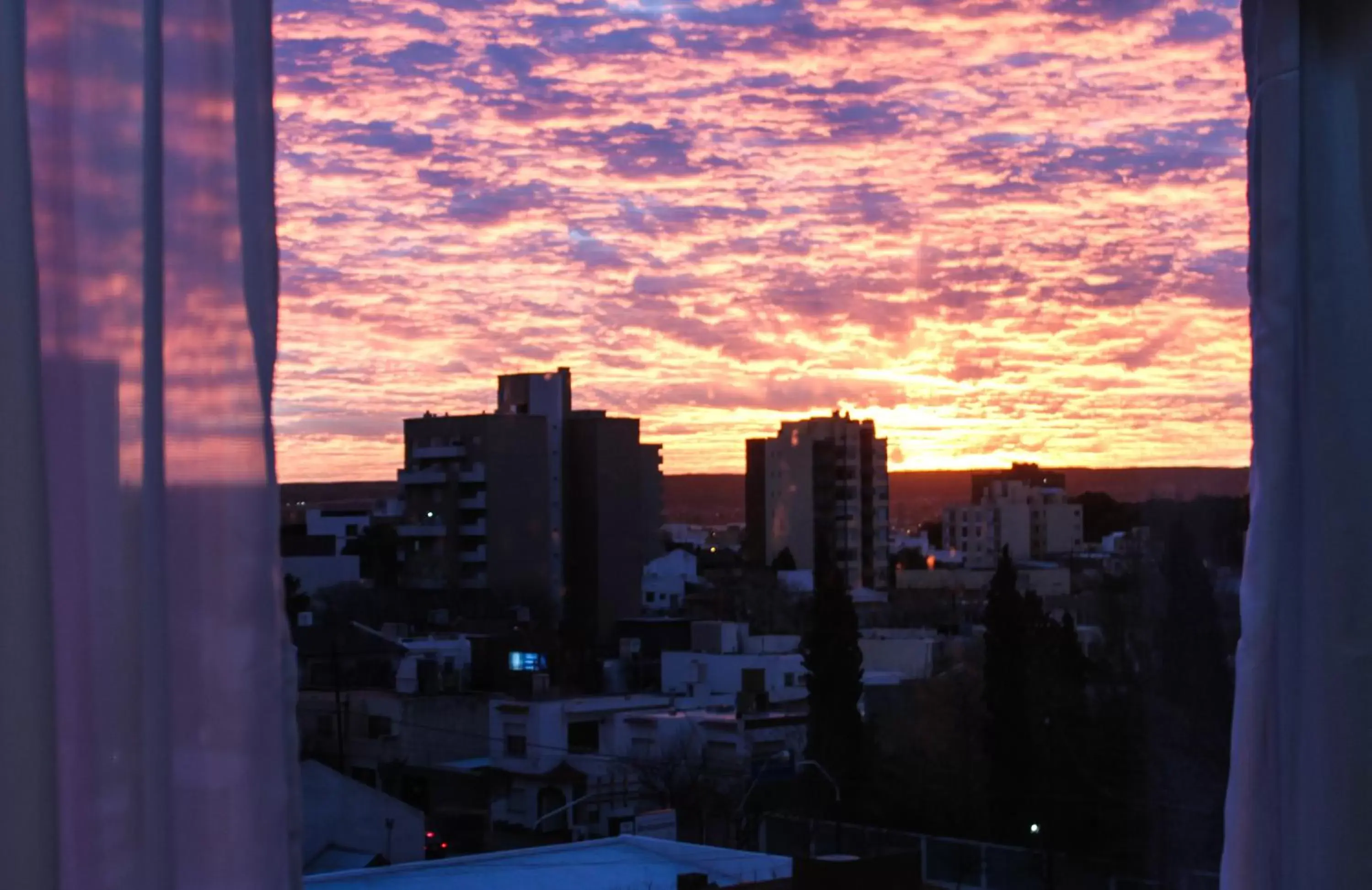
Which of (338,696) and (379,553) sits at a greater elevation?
(379,553)

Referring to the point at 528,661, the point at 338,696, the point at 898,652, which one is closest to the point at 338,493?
the point at 338,696

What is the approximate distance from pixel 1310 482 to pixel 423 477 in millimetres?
1280

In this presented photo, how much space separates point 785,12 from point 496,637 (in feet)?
3.88

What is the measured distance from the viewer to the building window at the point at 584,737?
2.10 meters

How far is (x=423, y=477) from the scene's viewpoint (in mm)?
2029

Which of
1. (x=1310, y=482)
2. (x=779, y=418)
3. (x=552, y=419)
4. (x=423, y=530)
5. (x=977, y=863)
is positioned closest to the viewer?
(x=1310, y=482)

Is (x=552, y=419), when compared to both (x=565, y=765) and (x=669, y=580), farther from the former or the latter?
(x=565, y=765)

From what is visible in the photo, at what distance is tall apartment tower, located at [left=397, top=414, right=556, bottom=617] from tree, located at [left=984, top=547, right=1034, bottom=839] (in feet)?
2.68

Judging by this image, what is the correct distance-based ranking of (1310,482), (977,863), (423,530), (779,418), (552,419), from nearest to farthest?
1. (1310,482)
2. (423,530)
3. (552,419)
4. (779,418)
5. (977,863)

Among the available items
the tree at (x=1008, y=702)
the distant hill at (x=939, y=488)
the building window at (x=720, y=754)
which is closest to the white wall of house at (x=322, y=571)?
the distant hill at (x=939, y=488)

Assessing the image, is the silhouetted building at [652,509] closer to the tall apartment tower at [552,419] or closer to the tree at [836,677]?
the tall apartment tower at [552,419]

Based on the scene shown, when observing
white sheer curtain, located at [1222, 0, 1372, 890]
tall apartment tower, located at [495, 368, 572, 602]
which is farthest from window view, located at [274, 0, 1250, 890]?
white sheer curtain, located at [1222, 0, 1372, 890]

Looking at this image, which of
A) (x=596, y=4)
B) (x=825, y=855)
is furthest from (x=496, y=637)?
(x=596, y=4)

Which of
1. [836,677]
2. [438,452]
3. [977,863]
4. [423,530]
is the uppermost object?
[438,452]
